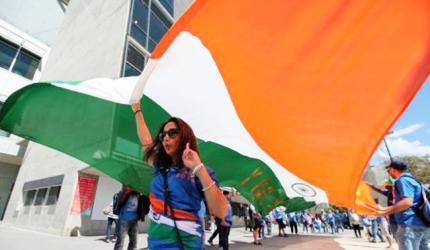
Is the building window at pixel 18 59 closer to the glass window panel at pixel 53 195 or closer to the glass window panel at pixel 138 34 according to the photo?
the glass window panel at pixel 138 34

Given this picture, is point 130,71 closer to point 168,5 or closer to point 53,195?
point 53,195

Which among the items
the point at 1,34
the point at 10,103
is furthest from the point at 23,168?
the point at 10,103

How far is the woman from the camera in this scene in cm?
143

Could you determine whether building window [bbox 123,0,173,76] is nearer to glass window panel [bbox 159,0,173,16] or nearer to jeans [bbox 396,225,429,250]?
glass window panel [bbox 159,0,173,16]

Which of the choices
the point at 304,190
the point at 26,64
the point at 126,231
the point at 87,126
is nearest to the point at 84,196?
the point at 126,231

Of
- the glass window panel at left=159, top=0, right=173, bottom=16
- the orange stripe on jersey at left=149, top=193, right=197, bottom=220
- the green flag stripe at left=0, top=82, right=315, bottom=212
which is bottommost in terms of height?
the orange stripe on jersey at left=149, top=193, right=197, bottom=220

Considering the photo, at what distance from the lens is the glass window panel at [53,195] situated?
12138 mm

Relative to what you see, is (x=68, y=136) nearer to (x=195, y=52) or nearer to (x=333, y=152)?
(x=195, y=52)

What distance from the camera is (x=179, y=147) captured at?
1713 millimetres

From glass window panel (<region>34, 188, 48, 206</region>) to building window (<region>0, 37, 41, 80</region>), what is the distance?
10.7 m

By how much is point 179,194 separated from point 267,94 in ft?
3.98

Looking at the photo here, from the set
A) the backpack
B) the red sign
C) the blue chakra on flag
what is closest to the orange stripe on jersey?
the blue chakra on flag

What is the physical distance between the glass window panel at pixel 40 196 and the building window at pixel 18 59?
10.7 metres

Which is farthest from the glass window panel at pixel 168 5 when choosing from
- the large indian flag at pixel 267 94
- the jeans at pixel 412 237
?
the jeans at pixel 412 237
